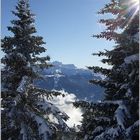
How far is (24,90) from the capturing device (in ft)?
58.1

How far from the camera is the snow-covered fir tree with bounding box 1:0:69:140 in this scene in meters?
18.0

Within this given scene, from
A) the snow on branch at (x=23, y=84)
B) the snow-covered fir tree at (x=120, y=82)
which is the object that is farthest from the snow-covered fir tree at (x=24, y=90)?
the snow-covered fir tree at (x=120, y=82)

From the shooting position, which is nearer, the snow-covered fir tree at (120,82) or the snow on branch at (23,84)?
the snow-covered fir tree at (120,82)

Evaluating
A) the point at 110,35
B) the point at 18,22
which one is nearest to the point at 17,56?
the point at 18,22

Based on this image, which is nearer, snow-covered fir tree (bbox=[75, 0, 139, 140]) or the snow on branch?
snow-covered fir tree (bbox=[75, 0, 139, 140])

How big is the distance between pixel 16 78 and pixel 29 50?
1854 mm

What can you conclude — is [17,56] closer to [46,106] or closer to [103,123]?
[46,106]

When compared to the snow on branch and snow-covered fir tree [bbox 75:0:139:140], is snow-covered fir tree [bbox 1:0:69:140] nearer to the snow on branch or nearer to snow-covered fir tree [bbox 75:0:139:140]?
the snow on branch

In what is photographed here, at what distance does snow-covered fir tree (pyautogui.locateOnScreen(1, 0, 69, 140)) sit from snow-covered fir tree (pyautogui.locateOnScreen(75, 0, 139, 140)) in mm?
2248

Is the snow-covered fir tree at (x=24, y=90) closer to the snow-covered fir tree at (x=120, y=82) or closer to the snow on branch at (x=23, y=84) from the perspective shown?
the snow on branch at (x=23, y=84)

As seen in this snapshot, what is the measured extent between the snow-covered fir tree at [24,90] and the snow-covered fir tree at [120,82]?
225 centimetres

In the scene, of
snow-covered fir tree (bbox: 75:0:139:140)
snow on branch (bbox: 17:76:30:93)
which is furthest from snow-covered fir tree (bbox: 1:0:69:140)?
snow-covered fir tree (bbox: 75:0:139:140)

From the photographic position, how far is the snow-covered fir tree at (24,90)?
1805cm

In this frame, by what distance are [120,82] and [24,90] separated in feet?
16.8
